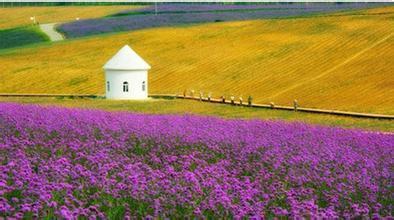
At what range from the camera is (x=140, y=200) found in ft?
33.2

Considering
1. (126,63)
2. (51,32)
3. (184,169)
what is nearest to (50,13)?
(51,32)

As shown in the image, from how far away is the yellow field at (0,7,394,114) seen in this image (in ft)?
157

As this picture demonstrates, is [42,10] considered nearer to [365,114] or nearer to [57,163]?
[365,114]

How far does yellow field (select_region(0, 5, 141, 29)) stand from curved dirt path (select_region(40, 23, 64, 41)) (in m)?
5.49

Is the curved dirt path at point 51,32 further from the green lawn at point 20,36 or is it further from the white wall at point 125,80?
the white wall at point 125,80

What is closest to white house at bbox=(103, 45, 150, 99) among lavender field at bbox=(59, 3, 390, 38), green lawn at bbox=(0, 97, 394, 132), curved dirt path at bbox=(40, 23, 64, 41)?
green lawn at bbox=(0, 97, 394, 132)

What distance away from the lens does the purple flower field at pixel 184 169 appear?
9758 millimetres

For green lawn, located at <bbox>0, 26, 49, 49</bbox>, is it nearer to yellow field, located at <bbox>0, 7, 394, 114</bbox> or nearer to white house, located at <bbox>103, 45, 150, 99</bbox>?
yellow field, located at <bbox>0, 7, 394, 114</bbox>

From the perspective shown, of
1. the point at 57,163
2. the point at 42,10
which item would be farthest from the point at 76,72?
the point at 42,10

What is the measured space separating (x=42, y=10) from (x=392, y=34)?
71.8 metres

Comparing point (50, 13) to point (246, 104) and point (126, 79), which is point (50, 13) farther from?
point (246, 104)

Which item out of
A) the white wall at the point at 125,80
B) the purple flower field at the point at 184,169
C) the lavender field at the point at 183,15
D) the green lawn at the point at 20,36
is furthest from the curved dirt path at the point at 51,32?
the purple flower field at the point at 184,169

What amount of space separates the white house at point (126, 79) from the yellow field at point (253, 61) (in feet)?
8.50

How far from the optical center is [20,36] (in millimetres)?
95312
